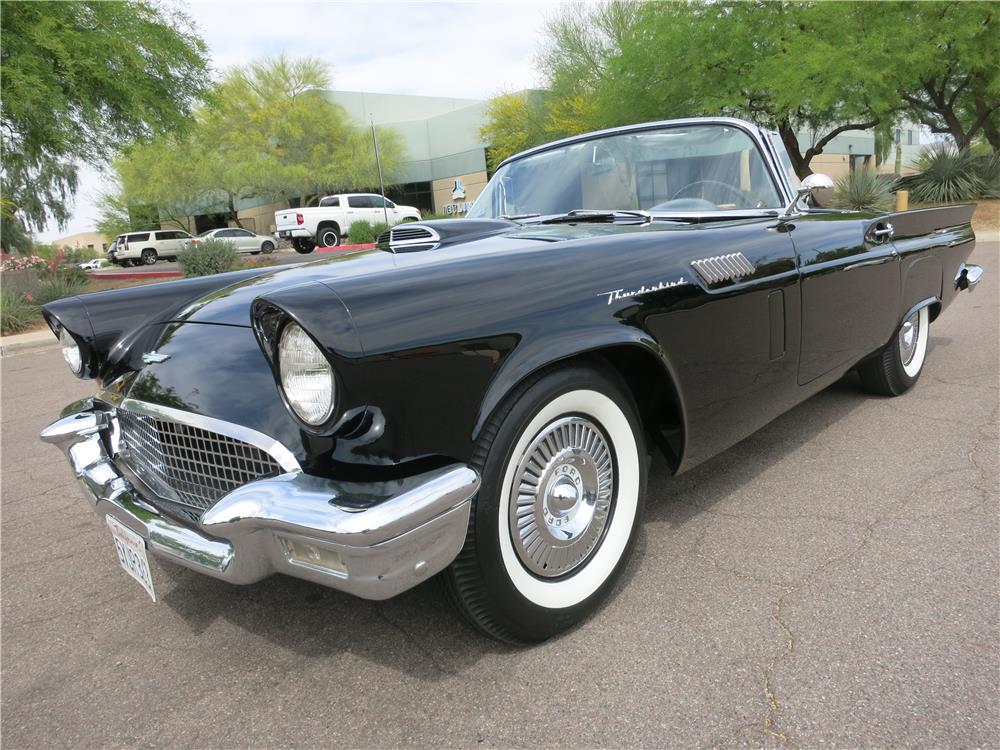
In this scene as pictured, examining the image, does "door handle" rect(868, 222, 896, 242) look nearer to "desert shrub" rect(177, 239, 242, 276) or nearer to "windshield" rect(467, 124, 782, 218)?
"windshield" rect(467, 124, 782, 218)

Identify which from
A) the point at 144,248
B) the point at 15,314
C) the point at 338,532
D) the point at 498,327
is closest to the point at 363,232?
the point at 15,314

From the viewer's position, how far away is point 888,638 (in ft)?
6.21

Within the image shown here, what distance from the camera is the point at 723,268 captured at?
91.7 inches

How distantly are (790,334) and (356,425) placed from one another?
1.80 m

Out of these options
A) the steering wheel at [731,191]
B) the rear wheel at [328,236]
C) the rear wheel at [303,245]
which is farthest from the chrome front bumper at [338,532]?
the rear wheel at [328,236]

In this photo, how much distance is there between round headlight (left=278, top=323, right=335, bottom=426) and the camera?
1565 millimetres

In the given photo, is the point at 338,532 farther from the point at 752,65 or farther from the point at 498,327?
the point at 752,65

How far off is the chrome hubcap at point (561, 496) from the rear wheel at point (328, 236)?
78.7ft

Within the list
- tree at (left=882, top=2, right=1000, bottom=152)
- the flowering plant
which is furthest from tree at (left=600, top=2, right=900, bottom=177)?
the flowering plant

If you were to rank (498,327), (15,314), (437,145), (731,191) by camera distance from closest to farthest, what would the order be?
(498,327) < (731,191) < (15,314) < (437,145)

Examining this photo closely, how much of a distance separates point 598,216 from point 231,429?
174cm

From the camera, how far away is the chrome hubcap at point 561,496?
73.4 inches

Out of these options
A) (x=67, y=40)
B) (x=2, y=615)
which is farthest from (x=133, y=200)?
(x=2, y=615)

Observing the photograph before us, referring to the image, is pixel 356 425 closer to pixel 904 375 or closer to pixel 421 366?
pixel 421 366
